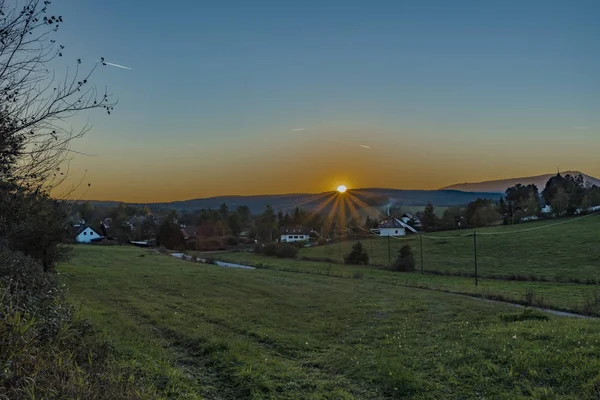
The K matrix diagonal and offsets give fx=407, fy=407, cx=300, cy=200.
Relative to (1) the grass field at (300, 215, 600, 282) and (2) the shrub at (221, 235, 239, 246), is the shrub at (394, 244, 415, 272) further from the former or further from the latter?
(2) the shrub at (221, 235, 239, 246)

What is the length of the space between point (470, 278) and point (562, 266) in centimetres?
1180

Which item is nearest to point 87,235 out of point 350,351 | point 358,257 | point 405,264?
point 358,257

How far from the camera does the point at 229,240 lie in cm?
8538

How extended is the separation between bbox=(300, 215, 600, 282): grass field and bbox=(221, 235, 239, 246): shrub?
2159 centimetres

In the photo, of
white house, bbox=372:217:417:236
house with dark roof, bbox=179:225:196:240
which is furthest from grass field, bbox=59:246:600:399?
white house, bbox=372:217:417:236

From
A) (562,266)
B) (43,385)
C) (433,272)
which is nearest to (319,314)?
(43,385)

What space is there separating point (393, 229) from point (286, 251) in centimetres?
3334

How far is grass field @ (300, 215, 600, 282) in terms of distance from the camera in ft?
135

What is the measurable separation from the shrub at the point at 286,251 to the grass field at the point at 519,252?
2.86m

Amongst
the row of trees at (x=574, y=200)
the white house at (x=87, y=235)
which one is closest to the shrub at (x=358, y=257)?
the row of trees at (x=574, y=200)

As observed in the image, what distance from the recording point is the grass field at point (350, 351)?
21.2 ft

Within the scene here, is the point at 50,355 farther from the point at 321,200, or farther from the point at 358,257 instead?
the point at 321,200

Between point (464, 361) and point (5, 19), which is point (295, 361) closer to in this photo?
point (464, 361)

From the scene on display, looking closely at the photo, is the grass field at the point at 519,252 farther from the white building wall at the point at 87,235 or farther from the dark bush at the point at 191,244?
the white building wall at the point at 87,235
